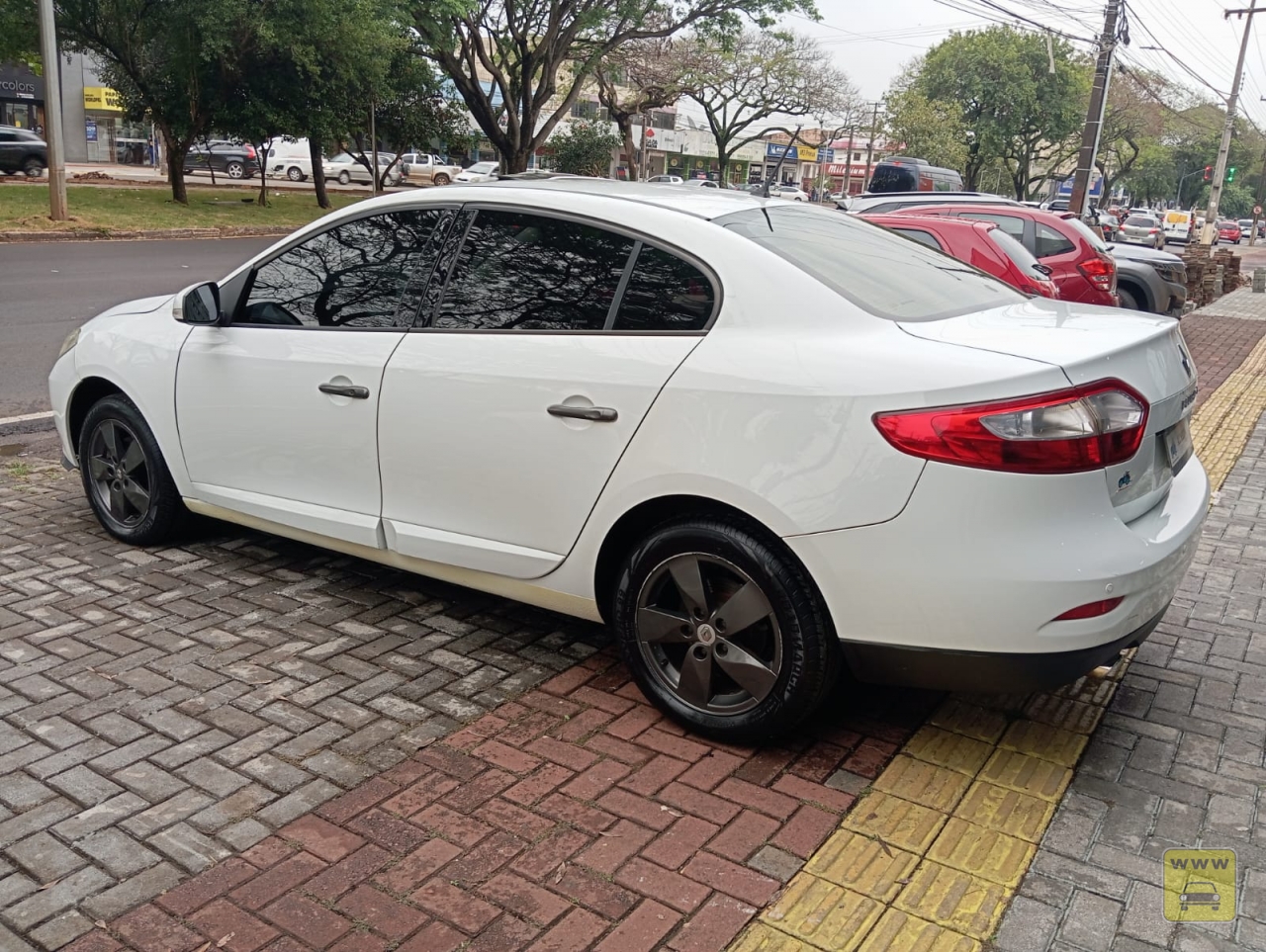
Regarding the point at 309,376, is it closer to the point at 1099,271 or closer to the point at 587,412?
the point at 587,412

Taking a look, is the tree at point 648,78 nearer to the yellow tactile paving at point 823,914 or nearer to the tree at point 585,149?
the tree at point 585,149

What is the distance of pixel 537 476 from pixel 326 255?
56.0 inches

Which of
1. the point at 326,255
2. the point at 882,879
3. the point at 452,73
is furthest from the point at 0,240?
the point at 882,879

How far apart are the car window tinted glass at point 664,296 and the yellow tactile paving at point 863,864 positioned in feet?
4.95

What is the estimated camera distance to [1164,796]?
315 centimetres

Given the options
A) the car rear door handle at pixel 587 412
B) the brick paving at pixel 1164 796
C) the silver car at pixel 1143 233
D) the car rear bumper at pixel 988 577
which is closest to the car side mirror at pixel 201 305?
the car rear door handle at pixel 587 412

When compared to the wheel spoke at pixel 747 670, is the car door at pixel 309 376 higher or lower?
higher

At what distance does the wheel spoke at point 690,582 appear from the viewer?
3295 millimetres

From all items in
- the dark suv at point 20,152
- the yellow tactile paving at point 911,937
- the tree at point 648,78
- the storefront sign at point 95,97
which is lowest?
the yellow tactile paving at point 911,937

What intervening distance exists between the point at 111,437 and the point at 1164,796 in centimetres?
436

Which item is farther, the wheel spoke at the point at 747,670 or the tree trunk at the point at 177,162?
the tree trunk at the point at 177,162

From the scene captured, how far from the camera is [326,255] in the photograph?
14.1 feet

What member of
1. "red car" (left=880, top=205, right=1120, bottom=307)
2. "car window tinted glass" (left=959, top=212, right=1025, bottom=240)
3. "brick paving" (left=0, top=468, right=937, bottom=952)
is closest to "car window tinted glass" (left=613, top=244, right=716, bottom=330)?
"brick paving" (left=0, top=468, right=937, bottom=952)

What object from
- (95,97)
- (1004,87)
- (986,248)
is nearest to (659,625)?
(986,248)
